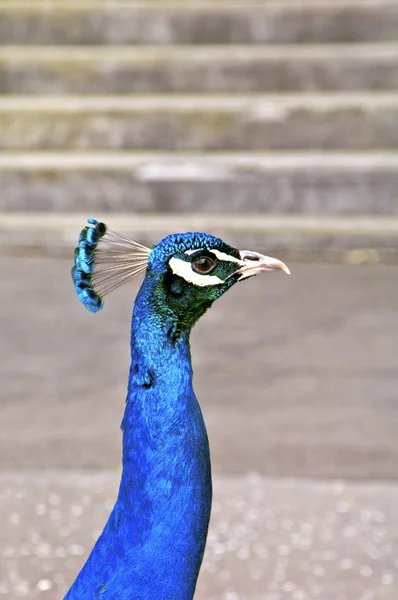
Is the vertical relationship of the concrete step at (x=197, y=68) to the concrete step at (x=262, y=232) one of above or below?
above

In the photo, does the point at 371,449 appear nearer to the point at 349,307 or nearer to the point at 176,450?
the point at 349,307

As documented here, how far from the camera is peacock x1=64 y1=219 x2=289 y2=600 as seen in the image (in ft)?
3.77

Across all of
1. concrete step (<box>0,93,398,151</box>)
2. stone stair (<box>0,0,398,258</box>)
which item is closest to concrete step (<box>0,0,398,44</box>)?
stone stair (<box>0,0,398,258</box>)

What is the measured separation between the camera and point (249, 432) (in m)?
2.78

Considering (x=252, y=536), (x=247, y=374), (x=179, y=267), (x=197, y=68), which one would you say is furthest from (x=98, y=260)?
(x=197, y=68)

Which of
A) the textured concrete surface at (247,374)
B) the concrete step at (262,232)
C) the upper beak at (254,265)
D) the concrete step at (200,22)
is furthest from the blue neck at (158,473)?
the concrete step at (200,22)

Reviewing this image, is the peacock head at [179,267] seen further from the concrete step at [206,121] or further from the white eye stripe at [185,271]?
the concrete step at [206,121]

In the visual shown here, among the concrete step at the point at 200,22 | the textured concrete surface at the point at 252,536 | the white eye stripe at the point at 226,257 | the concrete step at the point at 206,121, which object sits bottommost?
the textured concrete surface at the point at 252,536

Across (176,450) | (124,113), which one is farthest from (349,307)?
(176,450)

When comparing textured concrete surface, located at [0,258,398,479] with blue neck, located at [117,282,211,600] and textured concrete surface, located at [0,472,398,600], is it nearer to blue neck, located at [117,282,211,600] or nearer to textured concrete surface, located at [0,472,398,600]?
textured concrete surface, located at [0,472,398,600]

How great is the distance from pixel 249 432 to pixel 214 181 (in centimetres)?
226

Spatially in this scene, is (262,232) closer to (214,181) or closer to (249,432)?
(214,181)

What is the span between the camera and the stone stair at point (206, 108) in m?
4.73

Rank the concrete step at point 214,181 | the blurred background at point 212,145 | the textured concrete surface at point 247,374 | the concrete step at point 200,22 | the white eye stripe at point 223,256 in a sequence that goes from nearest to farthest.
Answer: the white eye stripe at point 223,256
the textured concrete surface at point 247,374
the blurred background at point 212,145
the concrete step at point 200,22
the concrete step at point 214,181
